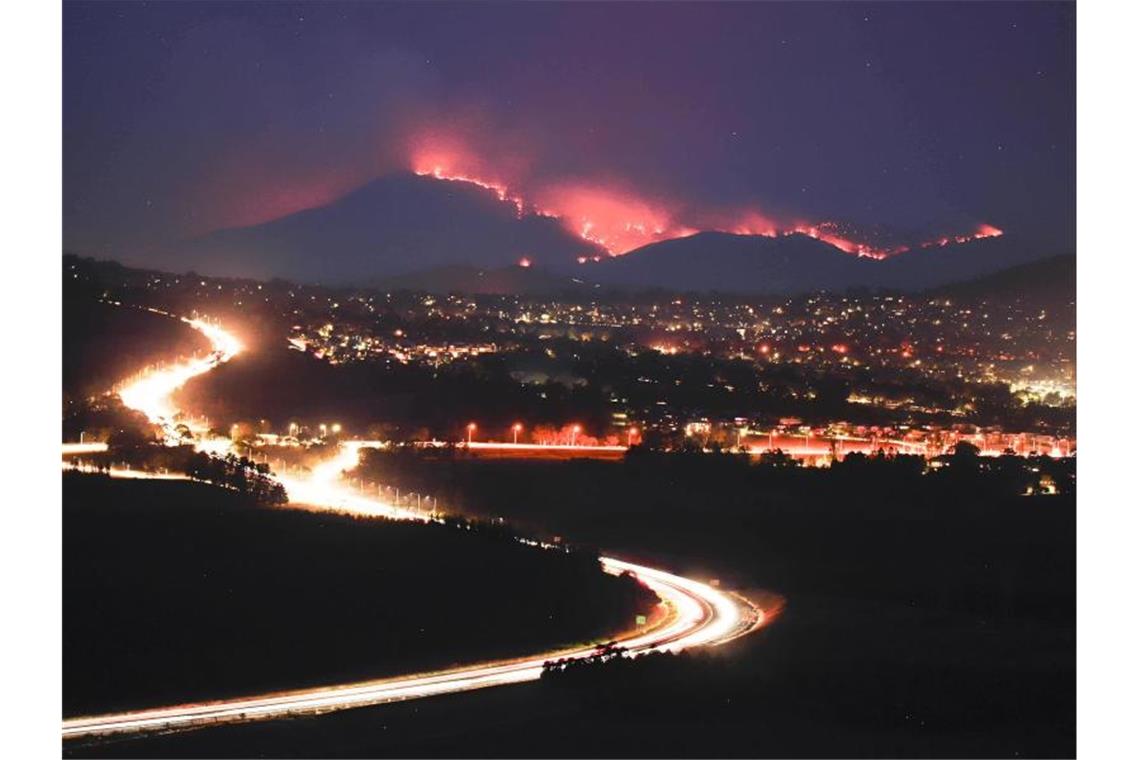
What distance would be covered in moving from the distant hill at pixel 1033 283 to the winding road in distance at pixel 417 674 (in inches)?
453

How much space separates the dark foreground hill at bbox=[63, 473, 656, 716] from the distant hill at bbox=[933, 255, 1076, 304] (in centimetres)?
1261

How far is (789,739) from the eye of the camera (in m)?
7.67

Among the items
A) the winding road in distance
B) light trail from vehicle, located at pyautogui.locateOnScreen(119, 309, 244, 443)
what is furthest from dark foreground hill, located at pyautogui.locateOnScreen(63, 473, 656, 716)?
light trail from vehicle, located at pyautogui.locateOnScreen(119, 309, 244, 443)

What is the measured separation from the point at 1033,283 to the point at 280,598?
63.2ft

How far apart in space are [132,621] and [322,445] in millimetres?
9554

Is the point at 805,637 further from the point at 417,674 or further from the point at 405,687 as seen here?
the point at 405,687

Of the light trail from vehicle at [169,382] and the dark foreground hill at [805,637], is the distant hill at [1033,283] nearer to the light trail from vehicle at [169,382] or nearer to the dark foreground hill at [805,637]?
the dark foreground hill at [805,637]

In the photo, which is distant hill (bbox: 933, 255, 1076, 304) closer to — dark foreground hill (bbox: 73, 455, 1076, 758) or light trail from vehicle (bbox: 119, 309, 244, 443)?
dark foreground hill (bbox: 73, 455, 1076, 758)

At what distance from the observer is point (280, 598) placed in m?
10.1

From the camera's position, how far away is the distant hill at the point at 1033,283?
23.6 meters

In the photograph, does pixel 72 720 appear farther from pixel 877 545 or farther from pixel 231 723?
pixel 877 545

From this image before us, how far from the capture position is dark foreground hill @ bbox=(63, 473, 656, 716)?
28.7 ft

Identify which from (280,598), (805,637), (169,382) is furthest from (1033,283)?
(280,598)

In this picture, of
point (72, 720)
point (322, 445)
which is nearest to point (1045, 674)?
point (72, 720)
